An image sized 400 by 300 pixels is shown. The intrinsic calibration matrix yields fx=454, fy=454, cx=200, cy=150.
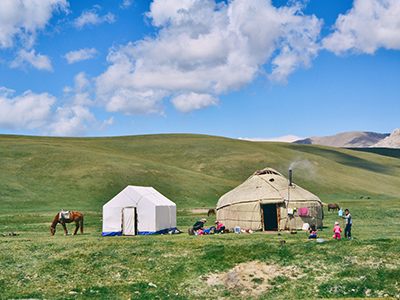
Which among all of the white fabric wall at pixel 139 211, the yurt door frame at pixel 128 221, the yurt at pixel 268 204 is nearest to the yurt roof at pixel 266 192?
the yurt at pixel 268 204

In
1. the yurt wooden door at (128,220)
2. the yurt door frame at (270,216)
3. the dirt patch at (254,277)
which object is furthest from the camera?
the yurt door frame at (270,216)

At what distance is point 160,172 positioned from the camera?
75500mm

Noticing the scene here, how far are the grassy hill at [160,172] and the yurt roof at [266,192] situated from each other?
834 inches

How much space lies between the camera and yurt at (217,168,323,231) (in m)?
28.2

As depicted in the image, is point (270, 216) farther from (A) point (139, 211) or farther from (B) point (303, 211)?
(A) point (139, 211)

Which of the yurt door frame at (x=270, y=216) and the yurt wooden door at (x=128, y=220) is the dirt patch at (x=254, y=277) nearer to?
the yurt wooden door at (x=128, y=220)

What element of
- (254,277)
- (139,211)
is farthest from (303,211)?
(254,277)

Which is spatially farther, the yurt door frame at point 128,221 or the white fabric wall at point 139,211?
the white fabric wall at point 139,211

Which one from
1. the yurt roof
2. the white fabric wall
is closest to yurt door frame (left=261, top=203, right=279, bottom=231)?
the yurt roof

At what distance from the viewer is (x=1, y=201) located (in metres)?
52.6

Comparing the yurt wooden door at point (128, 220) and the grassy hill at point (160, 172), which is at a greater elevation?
the grassy hill at point (160, 172)

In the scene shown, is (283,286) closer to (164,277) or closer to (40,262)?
(164,277)

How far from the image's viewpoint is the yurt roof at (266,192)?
94.1 feet

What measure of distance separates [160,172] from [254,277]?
5997cm
